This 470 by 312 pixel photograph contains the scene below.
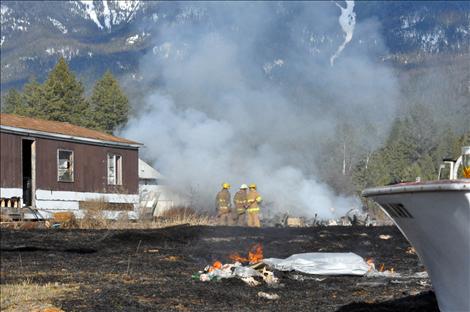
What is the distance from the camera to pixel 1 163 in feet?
81.8

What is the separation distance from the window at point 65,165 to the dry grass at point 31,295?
53.8 ft

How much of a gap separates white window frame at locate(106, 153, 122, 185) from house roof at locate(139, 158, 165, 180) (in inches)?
401

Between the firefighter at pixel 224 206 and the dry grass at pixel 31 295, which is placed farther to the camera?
the firefighter at pixel 224 206

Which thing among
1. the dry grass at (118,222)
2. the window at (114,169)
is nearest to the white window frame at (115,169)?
the window at (114,169)

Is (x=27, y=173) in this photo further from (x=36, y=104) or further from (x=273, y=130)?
(x=36, y=104)

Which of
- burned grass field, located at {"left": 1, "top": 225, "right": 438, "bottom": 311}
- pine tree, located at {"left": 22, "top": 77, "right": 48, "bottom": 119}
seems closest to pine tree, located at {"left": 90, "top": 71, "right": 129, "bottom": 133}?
pine tree, located at {"left": 22, "top": 77, "right": 48, "bottom": 119}

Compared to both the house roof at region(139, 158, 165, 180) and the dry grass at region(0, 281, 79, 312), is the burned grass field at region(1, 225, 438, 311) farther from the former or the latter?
the house roof at region(139, 158, 165, 180)

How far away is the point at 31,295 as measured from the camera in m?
10.4

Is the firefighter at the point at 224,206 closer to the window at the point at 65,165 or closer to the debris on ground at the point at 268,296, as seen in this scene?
the window at the point at 65,165

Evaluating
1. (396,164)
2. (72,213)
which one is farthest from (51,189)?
(396,164)

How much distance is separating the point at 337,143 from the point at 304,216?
1055 cm

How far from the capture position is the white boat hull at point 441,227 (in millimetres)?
6016

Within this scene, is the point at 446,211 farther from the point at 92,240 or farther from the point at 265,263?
the point at 92,240

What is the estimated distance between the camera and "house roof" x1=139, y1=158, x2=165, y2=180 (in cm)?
4087
